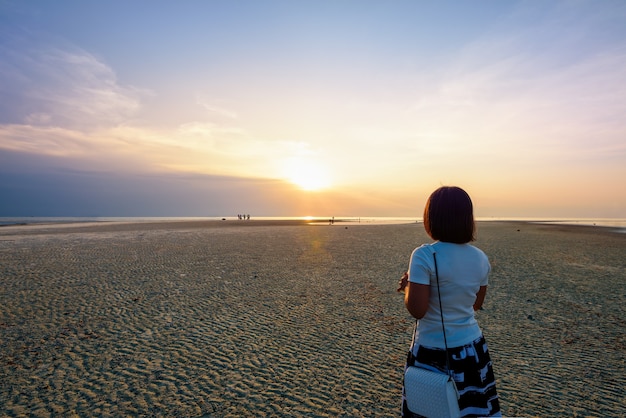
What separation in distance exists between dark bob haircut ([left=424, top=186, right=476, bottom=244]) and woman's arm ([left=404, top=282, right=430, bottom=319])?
0.45 meters

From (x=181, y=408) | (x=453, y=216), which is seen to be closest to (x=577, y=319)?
(x=453, y=216)

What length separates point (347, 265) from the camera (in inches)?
695

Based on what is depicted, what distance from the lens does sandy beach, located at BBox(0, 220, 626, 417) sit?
5340 millimetres

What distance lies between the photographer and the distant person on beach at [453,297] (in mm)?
2744

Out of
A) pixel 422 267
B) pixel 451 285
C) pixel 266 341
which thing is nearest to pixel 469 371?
pixel 451 285

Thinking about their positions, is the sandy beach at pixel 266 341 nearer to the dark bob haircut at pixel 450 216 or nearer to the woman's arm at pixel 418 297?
the woman's arm at pixel 418 297

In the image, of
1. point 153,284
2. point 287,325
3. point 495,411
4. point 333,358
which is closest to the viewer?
point 495,411

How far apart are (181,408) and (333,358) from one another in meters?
2.84

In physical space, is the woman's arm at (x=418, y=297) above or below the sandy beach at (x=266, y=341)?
above

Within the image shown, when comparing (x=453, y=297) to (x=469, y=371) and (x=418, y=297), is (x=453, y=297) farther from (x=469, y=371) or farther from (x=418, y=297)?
(x=469, y=371)

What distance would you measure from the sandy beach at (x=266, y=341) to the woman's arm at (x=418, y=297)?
3073mm

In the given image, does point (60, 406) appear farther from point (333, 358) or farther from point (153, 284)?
point (153, 284)

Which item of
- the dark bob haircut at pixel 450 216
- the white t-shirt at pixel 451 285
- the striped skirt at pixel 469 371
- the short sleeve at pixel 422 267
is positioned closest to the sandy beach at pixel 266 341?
the striped skirt at pixel 469 371

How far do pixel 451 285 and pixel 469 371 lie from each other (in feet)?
2.57
